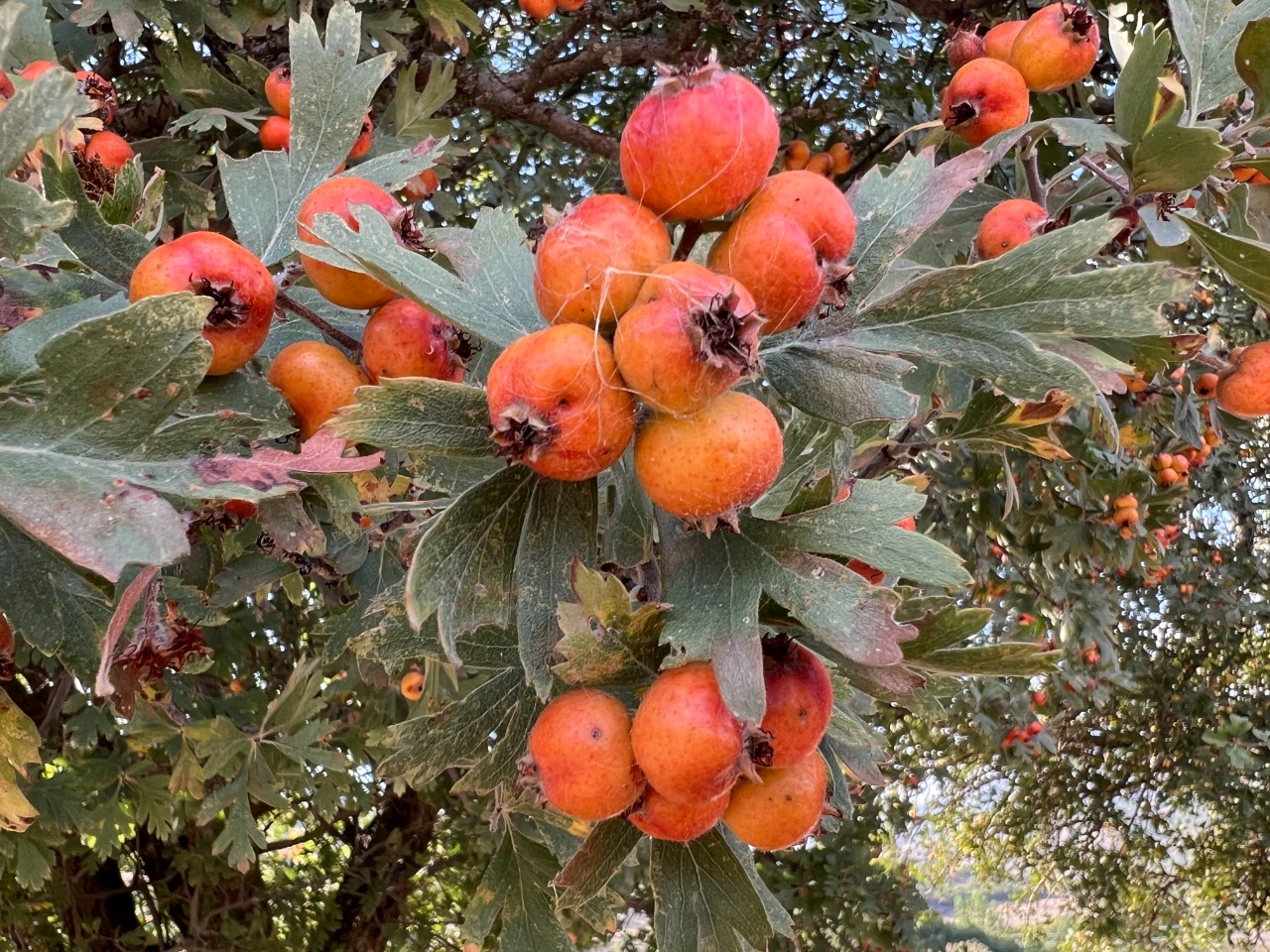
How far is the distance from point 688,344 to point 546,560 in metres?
0.27

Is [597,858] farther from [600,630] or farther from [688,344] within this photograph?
[688,344]

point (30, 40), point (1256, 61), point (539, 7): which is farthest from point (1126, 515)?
point (30, 40)

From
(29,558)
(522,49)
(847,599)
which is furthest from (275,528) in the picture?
(522,49)

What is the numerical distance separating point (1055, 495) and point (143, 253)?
313cm

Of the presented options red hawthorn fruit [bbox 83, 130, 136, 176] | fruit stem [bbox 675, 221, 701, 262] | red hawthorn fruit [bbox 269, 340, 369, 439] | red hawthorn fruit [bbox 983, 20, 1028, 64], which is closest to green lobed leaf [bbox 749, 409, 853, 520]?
fruit stem [bbox 675, 221, 701, 262]

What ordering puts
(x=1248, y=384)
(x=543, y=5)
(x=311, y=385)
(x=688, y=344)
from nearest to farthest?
(x=688, y=344) < (x=311, y=385) < (x=1248, y=384) < (x=543, y=5)

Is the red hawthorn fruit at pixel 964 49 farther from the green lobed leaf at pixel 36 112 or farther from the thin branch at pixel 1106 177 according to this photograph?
the green lobed leaf at pixel 36 112

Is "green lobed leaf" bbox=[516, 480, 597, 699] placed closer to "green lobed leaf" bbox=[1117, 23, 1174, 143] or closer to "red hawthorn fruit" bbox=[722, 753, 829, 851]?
"red hawthorn fruit" bbox=[722, 753, 829, 851]

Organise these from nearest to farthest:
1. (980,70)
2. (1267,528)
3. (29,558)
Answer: (29,558), (980,70), (1267,528)

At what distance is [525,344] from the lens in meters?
0.75

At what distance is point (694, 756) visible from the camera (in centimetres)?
79

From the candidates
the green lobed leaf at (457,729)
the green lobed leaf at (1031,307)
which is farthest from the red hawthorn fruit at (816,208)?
the green lobed leaf at (457,729)

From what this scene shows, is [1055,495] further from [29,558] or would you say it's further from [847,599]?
[29,558]

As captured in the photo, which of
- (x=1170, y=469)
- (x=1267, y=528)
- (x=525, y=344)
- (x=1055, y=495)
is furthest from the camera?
(x=1267, y=528)
